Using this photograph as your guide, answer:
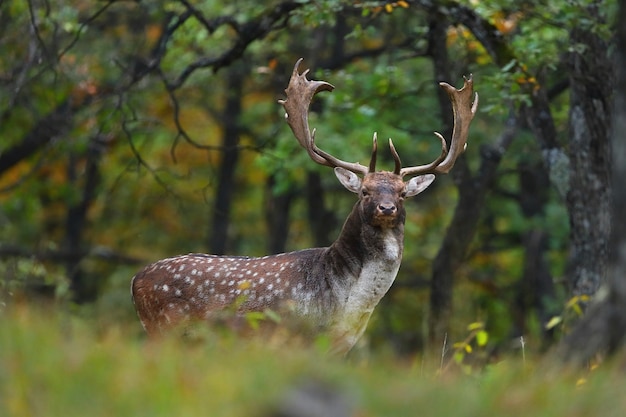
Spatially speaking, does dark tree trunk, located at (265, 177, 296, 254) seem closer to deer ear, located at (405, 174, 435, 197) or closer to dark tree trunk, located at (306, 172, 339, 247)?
dark tree trunk, located at (306, 172, 339, 247)

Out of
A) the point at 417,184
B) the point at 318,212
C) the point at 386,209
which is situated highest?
the point at 386,209

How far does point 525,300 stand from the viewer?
20.8m

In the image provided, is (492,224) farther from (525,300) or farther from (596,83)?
(596,83)

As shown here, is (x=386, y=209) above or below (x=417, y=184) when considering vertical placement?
above

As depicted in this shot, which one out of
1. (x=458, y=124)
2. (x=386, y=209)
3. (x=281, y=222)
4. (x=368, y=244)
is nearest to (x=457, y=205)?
(x=458, y=124)

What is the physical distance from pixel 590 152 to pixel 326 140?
579 cm

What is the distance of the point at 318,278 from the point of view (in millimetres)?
9469

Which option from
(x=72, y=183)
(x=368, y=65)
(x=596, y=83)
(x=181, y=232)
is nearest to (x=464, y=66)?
(x=596, y=83)

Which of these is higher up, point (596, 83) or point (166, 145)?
point (596, 83)

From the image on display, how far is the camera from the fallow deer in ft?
30.5

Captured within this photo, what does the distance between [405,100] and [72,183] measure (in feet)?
24.9

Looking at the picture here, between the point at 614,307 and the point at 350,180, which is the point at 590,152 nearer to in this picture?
the point at 350,180

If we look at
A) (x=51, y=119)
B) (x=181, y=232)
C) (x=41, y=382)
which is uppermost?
(x=41, y=382)

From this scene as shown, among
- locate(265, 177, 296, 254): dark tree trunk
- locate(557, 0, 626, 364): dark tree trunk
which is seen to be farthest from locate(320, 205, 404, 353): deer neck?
locate(265, 177, 296, 254): dark tree trunk
